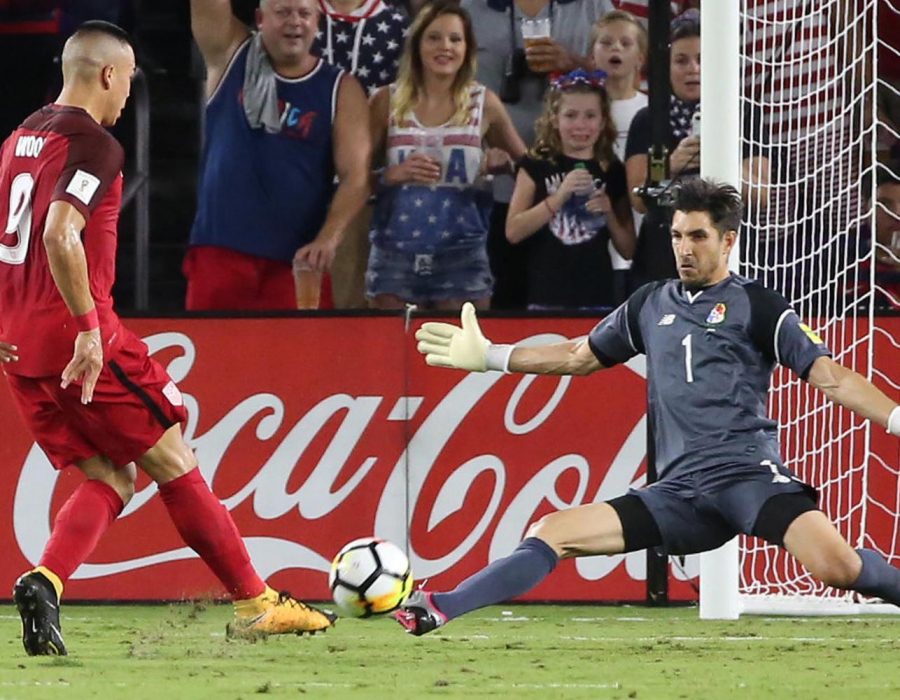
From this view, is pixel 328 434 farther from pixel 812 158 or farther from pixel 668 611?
pixel 812 158

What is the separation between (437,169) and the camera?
911cm

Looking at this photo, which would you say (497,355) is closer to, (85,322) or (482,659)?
(482,659)

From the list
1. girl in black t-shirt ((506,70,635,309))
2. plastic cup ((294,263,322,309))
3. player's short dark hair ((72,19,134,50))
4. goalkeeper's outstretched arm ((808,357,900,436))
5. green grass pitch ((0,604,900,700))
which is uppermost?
player's short dark hair ((72,19,134,50))

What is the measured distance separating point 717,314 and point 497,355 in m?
0.81

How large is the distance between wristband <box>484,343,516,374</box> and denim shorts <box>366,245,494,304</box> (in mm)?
2314

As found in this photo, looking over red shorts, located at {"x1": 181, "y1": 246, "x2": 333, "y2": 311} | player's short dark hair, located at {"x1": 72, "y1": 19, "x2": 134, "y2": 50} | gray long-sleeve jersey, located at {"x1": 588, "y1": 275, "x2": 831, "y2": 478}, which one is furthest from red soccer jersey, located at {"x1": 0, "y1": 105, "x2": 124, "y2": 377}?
red shorts, located at {"x1": 181, "y1": 246, "x2": 333, "y2": 311}

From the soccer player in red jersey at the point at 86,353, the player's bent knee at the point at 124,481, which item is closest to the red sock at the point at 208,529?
the soccer player in red jersey at the point at 86,353

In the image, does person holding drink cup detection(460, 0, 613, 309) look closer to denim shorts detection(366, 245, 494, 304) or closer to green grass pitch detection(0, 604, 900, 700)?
denim shorts detection(366, 245, 494, 304)

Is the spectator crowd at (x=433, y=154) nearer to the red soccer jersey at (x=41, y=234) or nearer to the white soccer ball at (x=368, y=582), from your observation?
the red soccer jersey at (x=41, y=234)

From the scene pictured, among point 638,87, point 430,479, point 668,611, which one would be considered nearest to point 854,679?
point 668,611

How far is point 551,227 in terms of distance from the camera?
9086mm

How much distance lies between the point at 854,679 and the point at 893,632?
5.93 feet

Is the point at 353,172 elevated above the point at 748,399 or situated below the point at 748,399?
above

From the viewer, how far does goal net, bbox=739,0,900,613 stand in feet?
28.2
